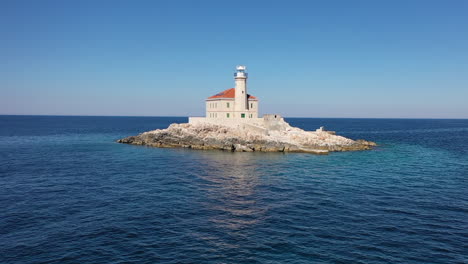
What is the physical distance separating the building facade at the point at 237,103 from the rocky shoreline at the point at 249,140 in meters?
6.24

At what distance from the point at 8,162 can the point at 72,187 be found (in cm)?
2106

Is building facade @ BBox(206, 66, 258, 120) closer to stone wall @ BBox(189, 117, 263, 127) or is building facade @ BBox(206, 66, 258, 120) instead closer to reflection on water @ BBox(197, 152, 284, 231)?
stone wall @ BBox(189, 117, 263, 127)

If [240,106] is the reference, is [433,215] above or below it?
below

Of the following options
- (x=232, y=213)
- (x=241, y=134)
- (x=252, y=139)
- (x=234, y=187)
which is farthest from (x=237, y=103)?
(x=232, y=213)

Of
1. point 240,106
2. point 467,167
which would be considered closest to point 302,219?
point 467,167

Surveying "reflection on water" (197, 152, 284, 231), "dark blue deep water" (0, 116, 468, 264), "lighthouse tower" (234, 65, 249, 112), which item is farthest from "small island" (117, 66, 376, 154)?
"dark blue deep water" (0, 116, 468, 264)

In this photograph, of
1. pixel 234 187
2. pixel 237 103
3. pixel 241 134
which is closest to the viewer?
pixel 234 187

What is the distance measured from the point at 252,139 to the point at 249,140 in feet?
2.16

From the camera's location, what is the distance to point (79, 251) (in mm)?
18016

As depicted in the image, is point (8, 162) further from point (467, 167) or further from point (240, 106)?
point (467, 167)

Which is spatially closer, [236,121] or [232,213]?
[232,213]

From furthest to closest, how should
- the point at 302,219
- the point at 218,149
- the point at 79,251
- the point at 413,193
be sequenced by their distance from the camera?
the point at 218,149 → the point at 413,193 → the point at 302,219 → the point at 79,251

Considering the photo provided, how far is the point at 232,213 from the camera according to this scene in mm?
24281

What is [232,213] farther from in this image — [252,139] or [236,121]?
[236,121]
